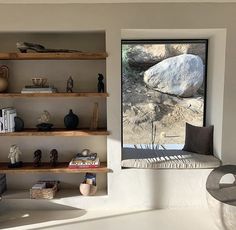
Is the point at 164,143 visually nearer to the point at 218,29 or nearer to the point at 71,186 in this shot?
the point at 71,186

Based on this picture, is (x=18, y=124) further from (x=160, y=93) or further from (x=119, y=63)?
(x=160, y=93)

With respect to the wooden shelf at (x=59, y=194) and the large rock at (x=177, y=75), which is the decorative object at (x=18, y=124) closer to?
the wooden shelf at (x=59, y=194)

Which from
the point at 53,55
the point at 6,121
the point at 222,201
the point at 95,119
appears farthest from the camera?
the point at 95,119

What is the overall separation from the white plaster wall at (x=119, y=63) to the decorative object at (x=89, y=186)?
0.11m

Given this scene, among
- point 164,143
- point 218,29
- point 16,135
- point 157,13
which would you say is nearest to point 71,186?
point 16,135

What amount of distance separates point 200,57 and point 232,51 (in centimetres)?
68

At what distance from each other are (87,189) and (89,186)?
42 millimetres

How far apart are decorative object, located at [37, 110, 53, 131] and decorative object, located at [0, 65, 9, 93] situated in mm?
541

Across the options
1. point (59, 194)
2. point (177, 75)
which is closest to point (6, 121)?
point (59, 194)

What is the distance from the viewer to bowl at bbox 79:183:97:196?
125 inches

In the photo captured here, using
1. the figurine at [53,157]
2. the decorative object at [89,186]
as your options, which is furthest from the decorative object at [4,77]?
the decorative object at [89,186]

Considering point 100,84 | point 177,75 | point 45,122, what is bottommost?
point 45,122

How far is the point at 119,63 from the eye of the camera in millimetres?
3068

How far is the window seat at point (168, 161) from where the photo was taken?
317cm
